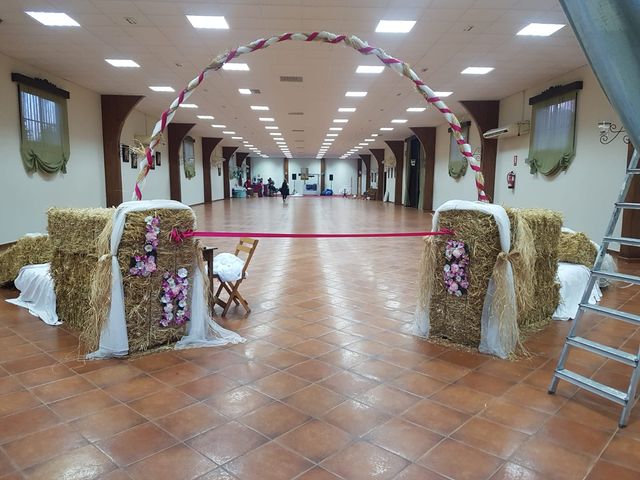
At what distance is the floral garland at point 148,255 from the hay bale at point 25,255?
2.24 meters

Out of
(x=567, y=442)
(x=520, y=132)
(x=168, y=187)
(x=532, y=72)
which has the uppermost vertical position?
(x=532, y=72)

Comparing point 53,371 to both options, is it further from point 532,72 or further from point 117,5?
point 532,72

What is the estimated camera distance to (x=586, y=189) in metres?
8.58

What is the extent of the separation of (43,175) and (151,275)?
25.9ft

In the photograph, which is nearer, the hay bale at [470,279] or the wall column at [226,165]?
the hay bale at [470,279]

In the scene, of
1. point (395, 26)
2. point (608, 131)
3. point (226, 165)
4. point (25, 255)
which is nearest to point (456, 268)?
point (25, 255)

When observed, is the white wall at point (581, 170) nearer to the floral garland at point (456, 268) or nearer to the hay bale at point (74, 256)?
the floral garland at point (456, 268)

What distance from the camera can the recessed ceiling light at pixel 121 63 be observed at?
866 centimetres

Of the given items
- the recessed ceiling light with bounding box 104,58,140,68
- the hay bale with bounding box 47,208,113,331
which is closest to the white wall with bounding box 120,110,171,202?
the recessed ceiling light with bounding box 104,58,140,68

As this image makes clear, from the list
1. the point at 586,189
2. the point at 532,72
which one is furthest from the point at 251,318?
the point at 532,72

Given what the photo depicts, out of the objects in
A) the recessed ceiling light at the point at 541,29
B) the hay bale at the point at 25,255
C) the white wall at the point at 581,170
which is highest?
the recessed ceiling light at the point at 541,29

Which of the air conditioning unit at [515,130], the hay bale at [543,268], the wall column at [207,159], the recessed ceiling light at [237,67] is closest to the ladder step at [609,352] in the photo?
the hay bale at [543,268]

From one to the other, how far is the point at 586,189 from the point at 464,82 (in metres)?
3.70

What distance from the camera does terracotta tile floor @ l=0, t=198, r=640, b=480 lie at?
6.57ft
